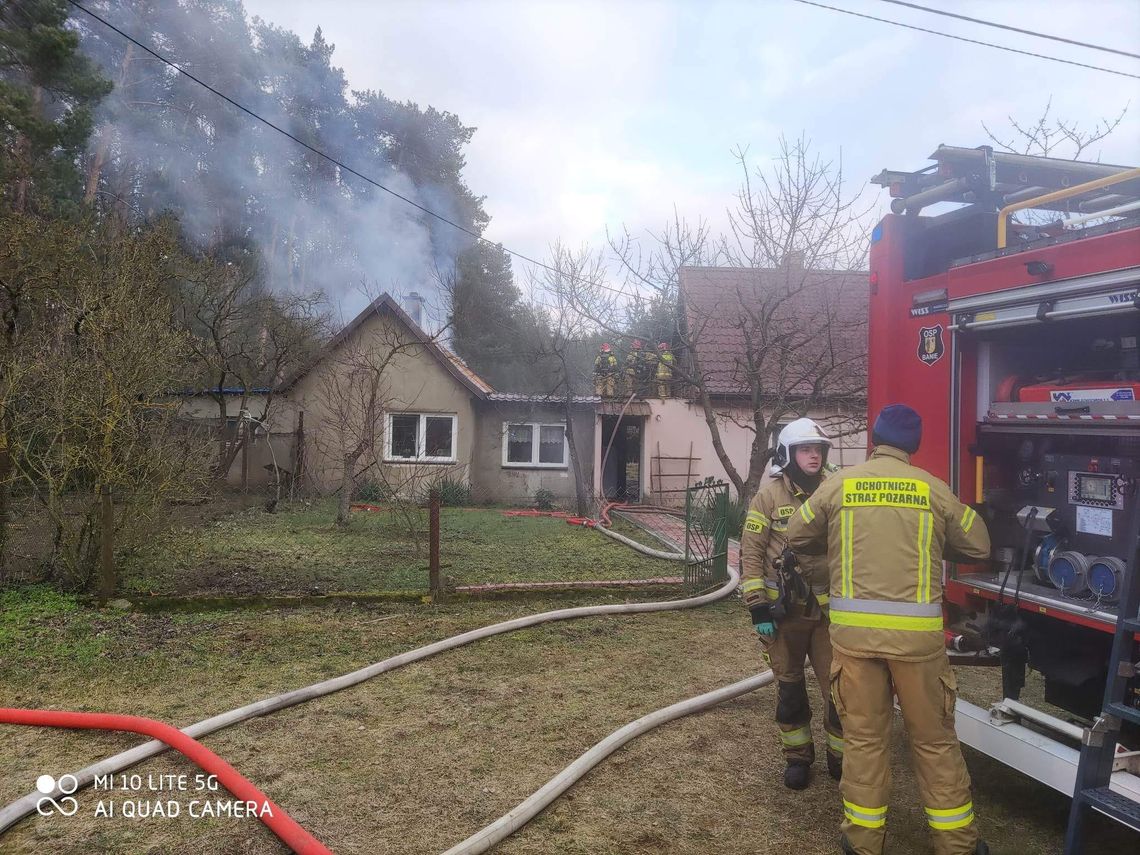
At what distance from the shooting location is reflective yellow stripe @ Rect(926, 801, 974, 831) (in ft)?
9.34

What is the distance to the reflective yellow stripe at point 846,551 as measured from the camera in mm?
3078

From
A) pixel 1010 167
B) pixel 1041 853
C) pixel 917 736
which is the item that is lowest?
pixel 1041 853

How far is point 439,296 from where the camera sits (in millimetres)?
23688

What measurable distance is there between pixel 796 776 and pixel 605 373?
33.6 ft

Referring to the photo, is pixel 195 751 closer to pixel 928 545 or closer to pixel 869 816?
pixel 869 816

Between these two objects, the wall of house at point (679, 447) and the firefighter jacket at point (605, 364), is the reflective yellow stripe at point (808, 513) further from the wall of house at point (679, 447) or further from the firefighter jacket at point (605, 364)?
the wall of house at point (679, 447)

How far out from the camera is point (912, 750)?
3.00m

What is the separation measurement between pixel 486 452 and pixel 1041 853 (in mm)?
14936

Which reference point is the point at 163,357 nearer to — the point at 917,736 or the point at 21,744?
the point at 21,744

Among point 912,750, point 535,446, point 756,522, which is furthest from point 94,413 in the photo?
point 535,446

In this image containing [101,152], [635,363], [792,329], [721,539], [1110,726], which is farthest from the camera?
[101,152]

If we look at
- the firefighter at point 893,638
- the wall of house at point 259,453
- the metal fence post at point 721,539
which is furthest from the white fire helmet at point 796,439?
the wall of house at point 259,453

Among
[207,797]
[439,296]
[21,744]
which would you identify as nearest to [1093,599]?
[207,797]

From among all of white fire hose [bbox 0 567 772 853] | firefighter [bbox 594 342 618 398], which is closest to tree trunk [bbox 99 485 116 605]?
white fire hose [bbox 0 567 772 853]
